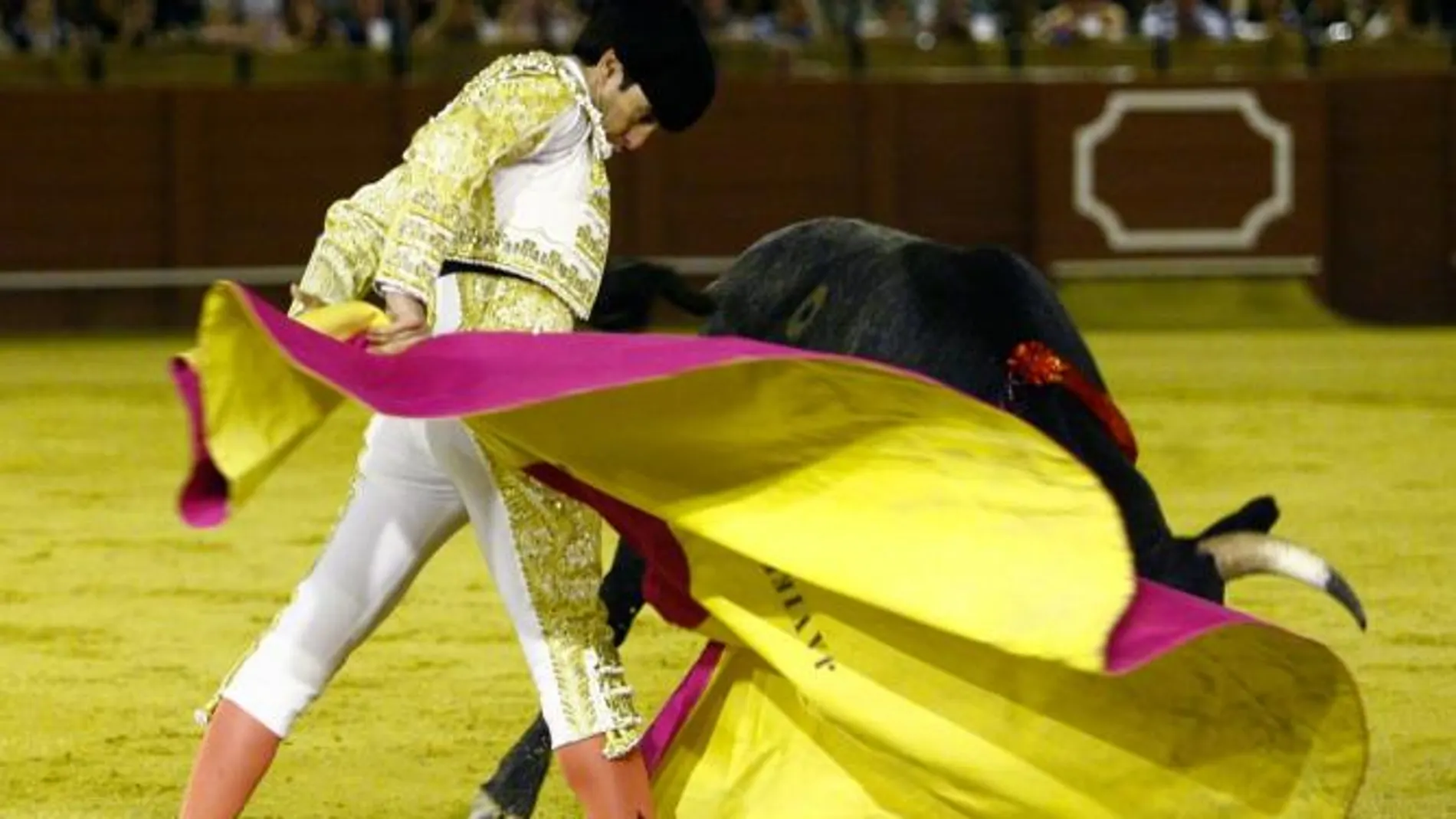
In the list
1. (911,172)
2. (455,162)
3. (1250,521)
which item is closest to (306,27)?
(911,172)

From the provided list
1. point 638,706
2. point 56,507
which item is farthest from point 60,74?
point 638,706

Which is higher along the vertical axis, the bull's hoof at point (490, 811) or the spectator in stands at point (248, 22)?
the spectator in stands at point (248, 22)

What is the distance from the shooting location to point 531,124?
2.54 metres

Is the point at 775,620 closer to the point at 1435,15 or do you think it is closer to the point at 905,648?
the point at 905,648

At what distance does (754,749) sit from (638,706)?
3.41 ft

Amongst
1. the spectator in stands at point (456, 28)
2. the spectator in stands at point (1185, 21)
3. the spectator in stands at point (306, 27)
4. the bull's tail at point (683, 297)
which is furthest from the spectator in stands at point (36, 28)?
the bull's tail at point (683, 297)

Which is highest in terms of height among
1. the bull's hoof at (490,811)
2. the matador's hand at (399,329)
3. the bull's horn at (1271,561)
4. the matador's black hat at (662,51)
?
the matador's black hat at (662,51)

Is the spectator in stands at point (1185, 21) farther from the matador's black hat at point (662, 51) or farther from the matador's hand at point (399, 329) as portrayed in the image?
the matador's hand at point (399, 329)

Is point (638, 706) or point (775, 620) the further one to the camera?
point (638, 706)

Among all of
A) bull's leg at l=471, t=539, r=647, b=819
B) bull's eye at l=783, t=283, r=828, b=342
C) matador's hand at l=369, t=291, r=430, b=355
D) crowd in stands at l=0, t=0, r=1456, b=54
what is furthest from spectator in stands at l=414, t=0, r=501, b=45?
matador's hand at l=369, t=291, r=430, b=355

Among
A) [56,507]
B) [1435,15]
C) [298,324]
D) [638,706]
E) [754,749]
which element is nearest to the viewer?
[298,324]

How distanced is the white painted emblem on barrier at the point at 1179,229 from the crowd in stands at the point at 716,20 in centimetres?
38

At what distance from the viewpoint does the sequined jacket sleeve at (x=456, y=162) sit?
2.48 m

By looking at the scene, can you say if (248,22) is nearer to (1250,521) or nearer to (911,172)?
(911,172)
